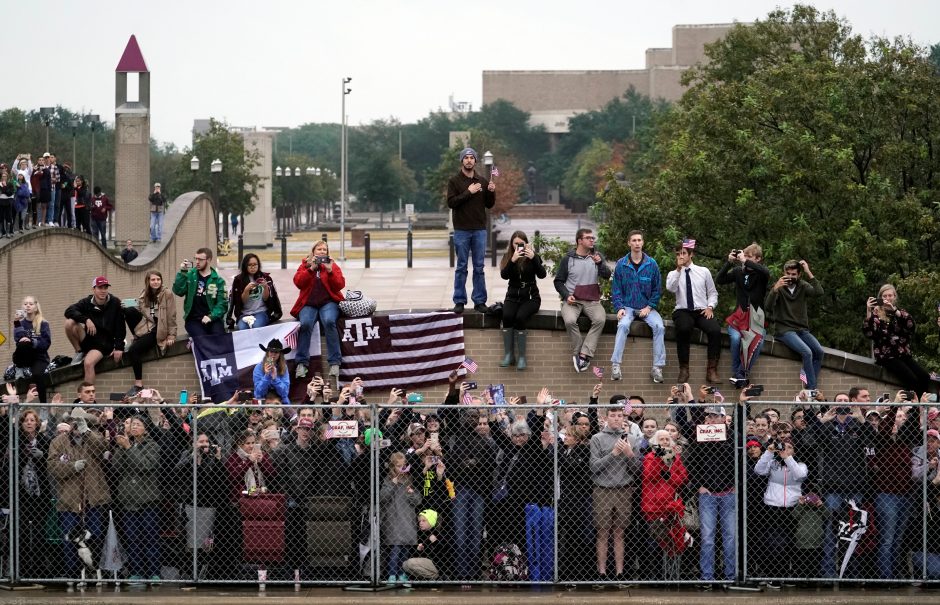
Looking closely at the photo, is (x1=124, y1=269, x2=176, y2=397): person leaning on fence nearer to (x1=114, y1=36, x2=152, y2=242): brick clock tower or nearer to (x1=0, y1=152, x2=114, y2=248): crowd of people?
(x1=0, y1=152, x2=114, y2=248): crowd of people

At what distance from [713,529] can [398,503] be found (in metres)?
2.78

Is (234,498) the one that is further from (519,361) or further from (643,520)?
(519,361)

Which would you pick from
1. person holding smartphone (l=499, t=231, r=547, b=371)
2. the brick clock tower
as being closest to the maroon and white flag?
person holding smartphone (l=499, t=231, r=547, b=371)

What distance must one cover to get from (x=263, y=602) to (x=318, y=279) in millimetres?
6096

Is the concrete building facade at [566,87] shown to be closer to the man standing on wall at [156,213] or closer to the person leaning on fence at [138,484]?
the man standing on wall at [156,213]

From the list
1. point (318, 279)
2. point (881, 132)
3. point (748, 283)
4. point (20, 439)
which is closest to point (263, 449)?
point (20, 439)

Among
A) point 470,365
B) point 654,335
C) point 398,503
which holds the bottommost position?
point 398,503

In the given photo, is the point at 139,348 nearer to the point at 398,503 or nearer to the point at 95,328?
the point at 95,328

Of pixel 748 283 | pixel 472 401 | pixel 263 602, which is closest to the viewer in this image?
pixel 263 602

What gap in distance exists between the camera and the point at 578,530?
12.8 metres

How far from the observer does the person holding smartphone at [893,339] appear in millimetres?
17078

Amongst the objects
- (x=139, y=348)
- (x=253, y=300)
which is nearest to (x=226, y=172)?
(x=139, y=348)

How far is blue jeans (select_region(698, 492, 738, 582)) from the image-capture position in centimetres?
1270

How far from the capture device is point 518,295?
59.7 ft
